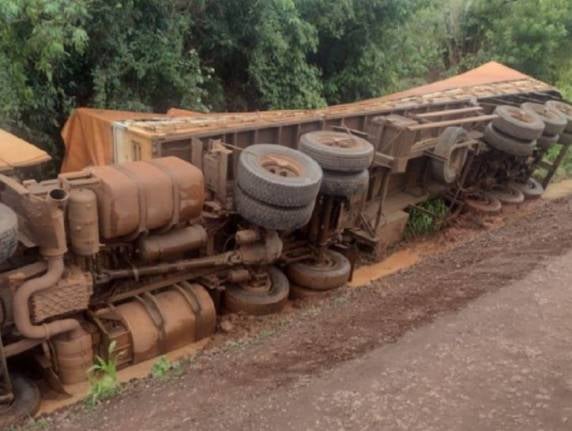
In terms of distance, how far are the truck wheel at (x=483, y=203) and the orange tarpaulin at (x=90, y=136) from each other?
19.2ft

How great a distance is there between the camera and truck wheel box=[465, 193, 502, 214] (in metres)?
10.2

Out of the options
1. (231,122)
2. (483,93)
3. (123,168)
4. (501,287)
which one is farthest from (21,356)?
(483,93)

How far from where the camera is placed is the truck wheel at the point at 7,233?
4016 mm

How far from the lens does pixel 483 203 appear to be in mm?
10461

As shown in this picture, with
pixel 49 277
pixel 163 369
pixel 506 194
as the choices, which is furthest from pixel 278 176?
pixel 506 194

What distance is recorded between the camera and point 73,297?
4789 millimetres

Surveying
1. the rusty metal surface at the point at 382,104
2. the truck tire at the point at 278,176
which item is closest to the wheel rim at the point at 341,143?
the truck tire at the point at 278,176

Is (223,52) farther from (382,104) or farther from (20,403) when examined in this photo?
(20,403)

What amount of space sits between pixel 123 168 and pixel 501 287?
3.69 meters

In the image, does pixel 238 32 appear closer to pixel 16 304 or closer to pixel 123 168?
pixel 123 168

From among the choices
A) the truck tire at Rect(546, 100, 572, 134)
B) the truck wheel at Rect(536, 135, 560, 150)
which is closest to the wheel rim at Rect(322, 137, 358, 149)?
the truck wheel at Rect(536, 135, 560, 150)

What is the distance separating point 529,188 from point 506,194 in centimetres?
87

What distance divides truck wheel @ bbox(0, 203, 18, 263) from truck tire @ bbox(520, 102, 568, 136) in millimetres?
9463

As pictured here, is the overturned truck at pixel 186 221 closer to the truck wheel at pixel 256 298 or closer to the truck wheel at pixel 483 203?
the truck wheel at pixel 256 298
